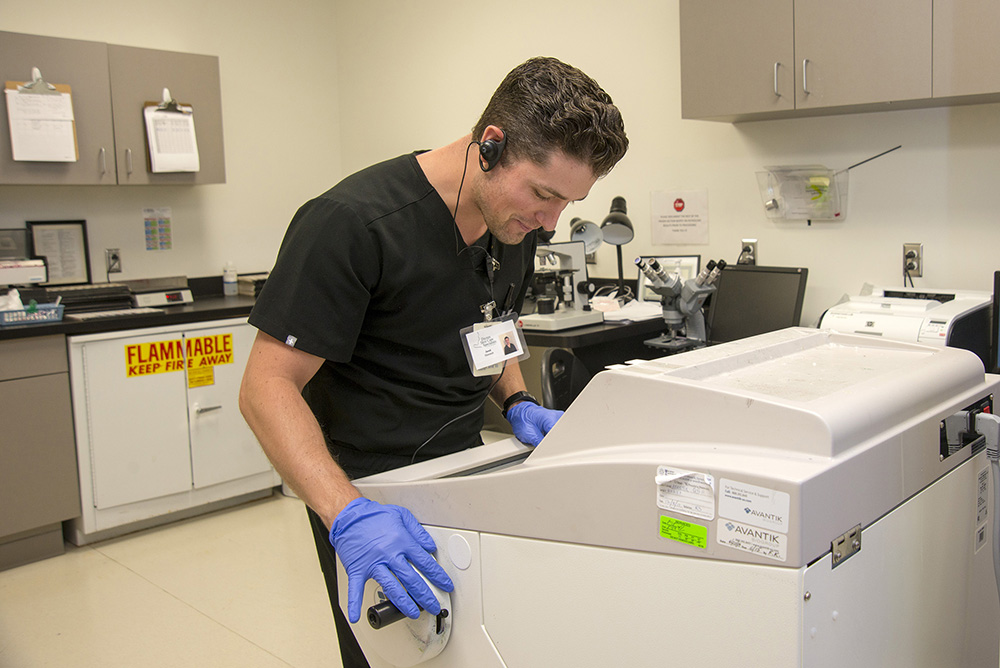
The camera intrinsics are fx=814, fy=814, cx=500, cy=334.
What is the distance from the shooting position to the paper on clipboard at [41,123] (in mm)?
3127

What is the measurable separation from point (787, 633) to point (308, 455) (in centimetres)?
72

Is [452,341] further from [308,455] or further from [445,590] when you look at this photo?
[445,590]

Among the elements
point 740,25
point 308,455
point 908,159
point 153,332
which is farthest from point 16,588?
point 908,159

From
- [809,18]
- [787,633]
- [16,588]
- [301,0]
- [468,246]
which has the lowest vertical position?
[16,588]

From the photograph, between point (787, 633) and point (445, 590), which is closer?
point (787, 633)

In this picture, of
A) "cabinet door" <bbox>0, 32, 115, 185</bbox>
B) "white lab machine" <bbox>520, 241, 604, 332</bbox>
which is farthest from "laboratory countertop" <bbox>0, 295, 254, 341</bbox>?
"white lab machine" <bbox>520, 241, 604, 332</bbox>

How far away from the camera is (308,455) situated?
1205 mm

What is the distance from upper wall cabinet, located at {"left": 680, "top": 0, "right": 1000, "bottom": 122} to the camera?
223 centimetres

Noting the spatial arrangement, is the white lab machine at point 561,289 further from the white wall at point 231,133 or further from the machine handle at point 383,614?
the white wall at point 231,133

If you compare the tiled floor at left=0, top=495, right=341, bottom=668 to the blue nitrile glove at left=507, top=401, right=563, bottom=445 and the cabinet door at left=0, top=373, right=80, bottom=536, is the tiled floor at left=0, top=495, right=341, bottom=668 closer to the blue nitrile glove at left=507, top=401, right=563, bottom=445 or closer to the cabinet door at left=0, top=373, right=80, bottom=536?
the cabinet door at left=0, top=373, right=80, bottom=536

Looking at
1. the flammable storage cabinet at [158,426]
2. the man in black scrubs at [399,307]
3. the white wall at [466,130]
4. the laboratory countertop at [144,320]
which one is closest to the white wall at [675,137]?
the white wall at [466,130]

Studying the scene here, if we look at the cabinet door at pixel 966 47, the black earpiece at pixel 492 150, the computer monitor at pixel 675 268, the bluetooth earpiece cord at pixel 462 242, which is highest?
the cabinet door at pixel 966 47

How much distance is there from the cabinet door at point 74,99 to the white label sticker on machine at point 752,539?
329 centimetres

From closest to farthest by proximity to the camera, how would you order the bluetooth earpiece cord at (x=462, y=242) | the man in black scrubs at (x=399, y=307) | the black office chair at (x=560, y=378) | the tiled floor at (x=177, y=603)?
the man in black scrubs at (x=399, y=307), the bluetooth earpiece cord at (x=462, y=242), the black office chair at (x=560, y=378), the tiled floor at (x=177, y=603)
